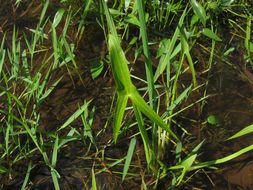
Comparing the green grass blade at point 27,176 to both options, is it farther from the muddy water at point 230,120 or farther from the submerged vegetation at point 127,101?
the muddy water at point 230,120

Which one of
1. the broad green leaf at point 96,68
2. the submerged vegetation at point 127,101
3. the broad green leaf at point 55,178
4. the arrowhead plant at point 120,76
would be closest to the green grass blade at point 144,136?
the submerged vegetation at point 127,101

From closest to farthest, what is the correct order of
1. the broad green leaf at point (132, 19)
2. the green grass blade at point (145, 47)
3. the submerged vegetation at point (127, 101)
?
the green grass blade at point (145, 47) < the submerged vegetation at point (127, 101) < the broad green leaf at point (132, 19)

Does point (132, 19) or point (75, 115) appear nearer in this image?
point (75, 115)

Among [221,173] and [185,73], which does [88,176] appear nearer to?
[221,173]

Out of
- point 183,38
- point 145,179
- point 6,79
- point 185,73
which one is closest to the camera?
point 183,38

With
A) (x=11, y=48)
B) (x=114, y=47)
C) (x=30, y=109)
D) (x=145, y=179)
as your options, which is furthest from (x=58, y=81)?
(x=114, y=47)

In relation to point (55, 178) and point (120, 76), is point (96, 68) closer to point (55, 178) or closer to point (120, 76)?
point (55, 178)

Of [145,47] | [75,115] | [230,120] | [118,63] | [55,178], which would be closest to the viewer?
[118,63]

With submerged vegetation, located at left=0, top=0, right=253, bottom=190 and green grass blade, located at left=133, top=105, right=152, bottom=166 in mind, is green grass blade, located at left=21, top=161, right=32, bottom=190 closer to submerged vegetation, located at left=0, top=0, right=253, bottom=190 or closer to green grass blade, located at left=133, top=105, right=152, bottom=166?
submerged vegetation, located at left=0, top=0, right=253, bottom=190

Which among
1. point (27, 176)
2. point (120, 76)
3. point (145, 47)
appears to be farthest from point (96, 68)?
point (120, 76)
